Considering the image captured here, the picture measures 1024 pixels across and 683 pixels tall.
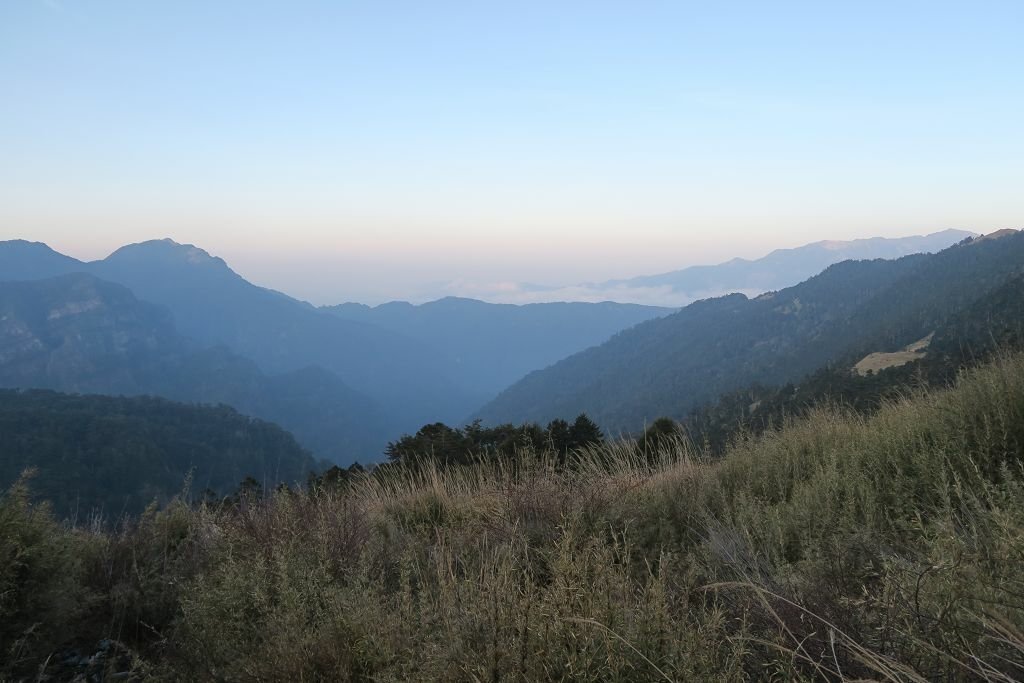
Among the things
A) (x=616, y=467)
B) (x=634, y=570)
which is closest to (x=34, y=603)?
(x=634, y=570)

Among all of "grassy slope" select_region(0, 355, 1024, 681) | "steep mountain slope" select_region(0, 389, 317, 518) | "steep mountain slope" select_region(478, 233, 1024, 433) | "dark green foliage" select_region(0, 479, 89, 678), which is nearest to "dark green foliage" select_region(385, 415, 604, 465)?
"grassy slope" select_region(0, 355, 1024, 681)

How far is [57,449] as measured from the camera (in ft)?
262

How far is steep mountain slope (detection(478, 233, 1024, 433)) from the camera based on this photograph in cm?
9869

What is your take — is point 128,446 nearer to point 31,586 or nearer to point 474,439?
point 474,439

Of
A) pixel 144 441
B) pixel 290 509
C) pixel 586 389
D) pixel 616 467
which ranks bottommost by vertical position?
pixel 586 389

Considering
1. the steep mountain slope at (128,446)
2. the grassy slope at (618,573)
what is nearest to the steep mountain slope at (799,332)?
the steep mountain slope at (128,446)

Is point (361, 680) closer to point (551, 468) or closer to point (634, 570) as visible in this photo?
point (634, 570)

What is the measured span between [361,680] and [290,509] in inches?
93.7

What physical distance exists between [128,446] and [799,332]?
143m

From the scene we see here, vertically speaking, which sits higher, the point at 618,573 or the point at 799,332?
the point at 618,573

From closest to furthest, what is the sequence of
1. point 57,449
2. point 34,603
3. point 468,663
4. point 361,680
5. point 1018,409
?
1. point 468,663
2. point 361,680
3. point 34,603
4. point 1018,409
5. point 57,449

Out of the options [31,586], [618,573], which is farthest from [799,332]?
[31,586]

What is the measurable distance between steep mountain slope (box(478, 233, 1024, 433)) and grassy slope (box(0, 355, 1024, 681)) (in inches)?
2616

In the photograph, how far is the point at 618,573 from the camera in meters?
2.77
